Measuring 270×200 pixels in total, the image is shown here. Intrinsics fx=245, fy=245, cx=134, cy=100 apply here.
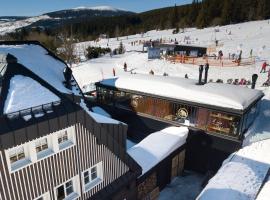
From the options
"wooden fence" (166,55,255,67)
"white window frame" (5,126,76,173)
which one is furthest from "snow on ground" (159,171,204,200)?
"wooden fence" (166,55,255,67)

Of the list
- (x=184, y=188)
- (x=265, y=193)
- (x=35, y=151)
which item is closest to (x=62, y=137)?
(x=35, y=151)

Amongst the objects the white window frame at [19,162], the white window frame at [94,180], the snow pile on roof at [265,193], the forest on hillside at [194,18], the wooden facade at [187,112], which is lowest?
the snow pile on roof at [265,193]

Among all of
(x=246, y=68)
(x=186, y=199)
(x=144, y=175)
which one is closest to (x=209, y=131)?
(x=186, y=199)

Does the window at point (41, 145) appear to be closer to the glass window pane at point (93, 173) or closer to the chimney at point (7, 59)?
the glass window pane at point (93, 173)

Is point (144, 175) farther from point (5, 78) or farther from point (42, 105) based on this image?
point (5, 78)

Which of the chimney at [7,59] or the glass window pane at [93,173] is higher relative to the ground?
the chimney at [7,59]

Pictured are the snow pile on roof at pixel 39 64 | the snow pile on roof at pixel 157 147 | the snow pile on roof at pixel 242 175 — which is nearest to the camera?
the snow pile on roof at pixel 39 64

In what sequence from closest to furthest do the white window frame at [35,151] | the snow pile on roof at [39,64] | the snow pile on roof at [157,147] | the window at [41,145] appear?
the white window frame at [35,151], the window at [41,145], the snow pile on roof at [39,64], the snow pile on roof at [157,147]

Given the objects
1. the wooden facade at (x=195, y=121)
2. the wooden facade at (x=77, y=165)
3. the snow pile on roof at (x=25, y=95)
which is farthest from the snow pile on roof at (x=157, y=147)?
the snow pile on roof at (x=25, y=95)
